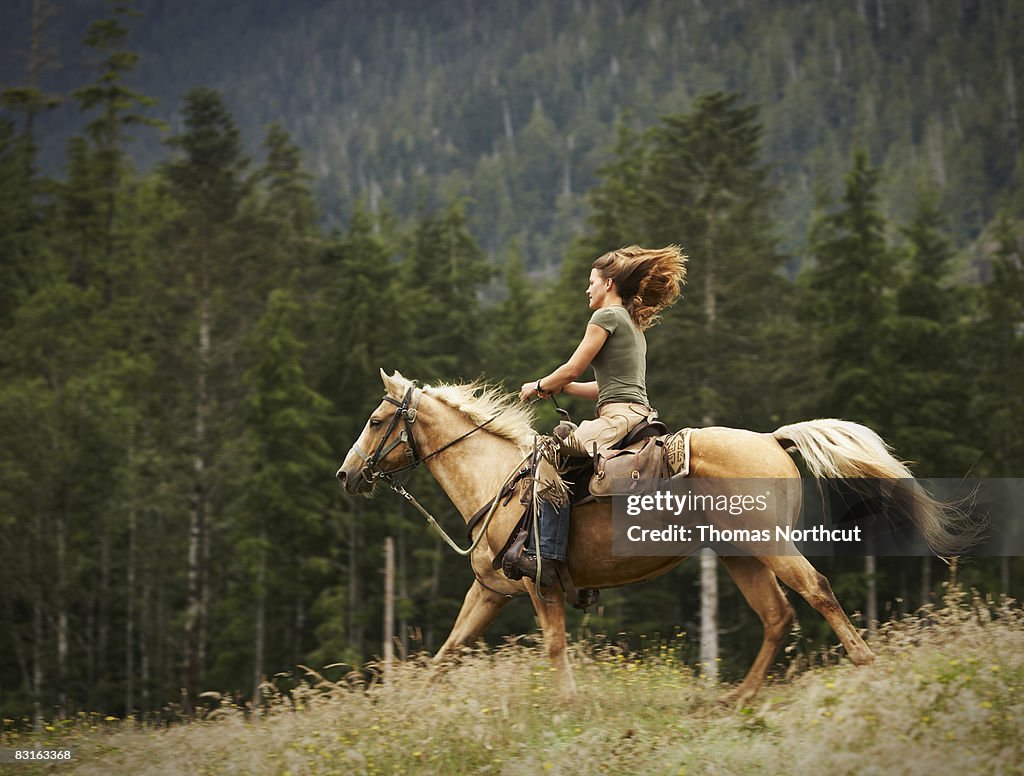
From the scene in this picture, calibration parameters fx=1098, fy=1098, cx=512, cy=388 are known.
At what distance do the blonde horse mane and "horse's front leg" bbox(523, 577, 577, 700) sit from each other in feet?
4.34

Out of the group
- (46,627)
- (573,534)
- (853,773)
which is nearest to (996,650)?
(853,773)

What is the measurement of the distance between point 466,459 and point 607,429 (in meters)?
1.53

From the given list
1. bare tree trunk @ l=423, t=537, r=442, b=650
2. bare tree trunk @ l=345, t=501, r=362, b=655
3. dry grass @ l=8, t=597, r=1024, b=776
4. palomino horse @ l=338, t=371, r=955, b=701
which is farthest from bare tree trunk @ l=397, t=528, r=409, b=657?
palomino horse @ l=338, t=371, r=955, b=701

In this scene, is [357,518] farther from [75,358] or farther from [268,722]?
[268,722]

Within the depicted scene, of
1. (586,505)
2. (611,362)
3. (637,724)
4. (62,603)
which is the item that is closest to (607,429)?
(611,362)

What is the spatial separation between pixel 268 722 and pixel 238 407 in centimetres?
2647

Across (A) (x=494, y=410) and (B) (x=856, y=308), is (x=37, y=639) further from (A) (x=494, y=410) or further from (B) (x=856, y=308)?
(A) (x=494, y=410)

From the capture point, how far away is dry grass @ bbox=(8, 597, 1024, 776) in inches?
236

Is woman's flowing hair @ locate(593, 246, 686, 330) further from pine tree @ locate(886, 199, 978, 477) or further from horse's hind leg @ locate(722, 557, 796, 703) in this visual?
pine tree @ locate(886, 199, 978, 477)

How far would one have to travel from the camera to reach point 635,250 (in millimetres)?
8578

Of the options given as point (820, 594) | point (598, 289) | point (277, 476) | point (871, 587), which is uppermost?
point (598, 289)

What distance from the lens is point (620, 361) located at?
8.20 metres

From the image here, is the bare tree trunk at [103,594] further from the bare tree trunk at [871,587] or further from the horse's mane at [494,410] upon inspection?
the horse's mane at [494,410]

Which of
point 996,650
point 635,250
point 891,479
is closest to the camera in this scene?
point 996,650
